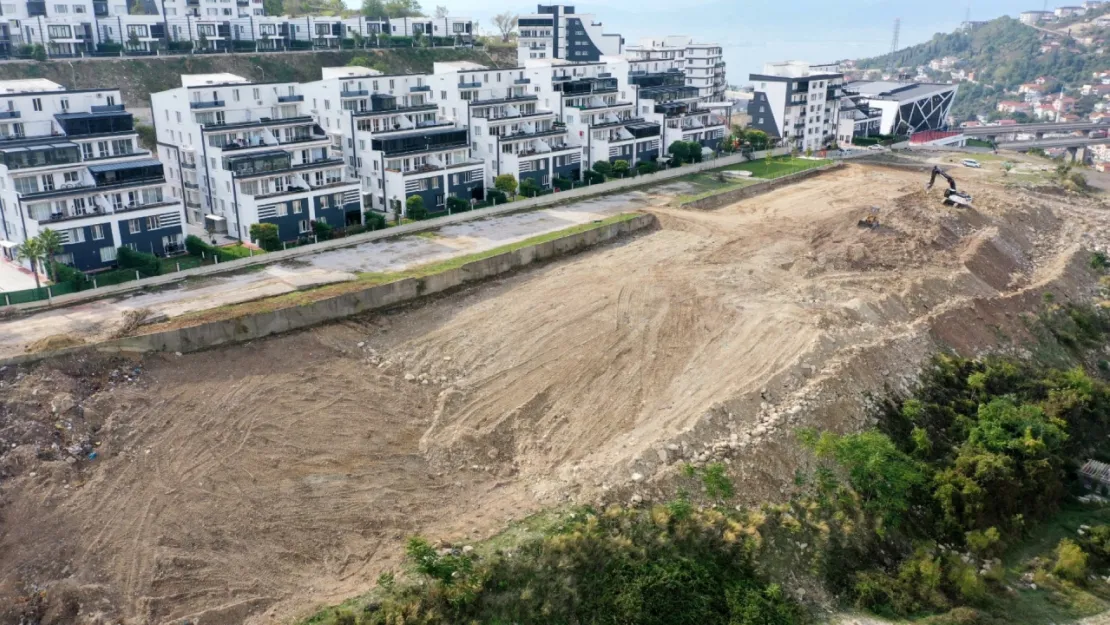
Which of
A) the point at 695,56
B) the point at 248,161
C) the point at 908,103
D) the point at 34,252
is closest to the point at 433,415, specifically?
the point at 34,252

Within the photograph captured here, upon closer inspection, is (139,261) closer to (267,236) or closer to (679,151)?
(267,236)

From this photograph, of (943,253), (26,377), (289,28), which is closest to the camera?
(26,377)

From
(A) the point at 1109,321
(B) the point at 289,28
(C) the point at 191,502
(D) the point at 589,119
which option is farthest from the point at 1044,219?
(B) the point at 289,28

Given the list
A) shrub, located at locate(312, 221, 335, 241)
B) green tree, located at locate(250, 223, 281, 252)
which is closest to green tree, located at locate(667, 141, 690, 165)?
shrub, located at locate(312, 221, 335, 241)

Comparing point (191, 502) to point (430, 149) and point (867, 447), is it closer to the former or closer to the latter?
point (867, 447)

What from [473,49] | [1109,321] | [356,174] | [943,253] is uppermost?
[473,49]

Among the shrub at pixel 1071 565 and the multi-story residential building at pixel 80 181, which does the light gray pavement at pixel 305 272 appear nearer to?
the multi-story residential building at pixel 80 181
